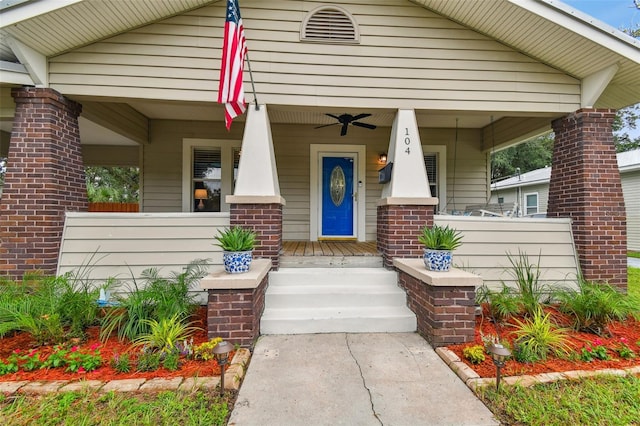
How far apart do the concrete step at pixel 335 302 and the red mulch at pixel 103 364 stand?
0.82 metres

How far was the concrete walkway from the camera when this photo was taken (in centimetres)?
194

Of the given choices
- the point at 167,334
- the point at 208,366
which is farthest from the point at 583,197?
the point at 167,334

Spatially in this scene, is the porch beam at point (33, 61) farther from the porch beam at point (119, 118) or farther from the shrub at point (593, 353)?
the shrub at point (593, 353)

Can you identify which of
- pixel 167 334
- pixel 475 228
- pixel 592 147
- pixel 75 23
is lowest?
pixel 167 334

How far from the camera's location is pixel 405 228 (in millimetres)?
4031

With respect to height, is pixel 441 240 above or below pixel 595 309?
above

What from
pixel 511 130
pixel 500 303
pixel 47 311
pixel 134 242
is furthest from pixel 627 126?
pixel 47 311

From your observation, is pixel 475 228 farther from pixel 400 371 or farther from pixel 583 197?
pixel 400 371

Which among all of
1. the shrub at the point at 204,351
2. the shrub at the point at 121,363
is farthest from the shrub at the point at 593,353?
the shrub at the point at 121,363

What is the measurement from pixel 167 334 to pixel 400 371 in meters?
2.04

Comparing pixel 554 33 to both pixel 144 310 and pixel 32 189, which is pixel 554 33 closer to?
pixel 144 310

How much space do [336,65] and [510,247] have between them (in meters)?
3.64

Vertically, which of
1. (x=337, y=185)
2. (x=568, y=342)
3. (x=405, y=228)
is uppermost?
(x=337, y=185)

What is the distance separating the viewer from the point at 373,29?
417 centimetres
